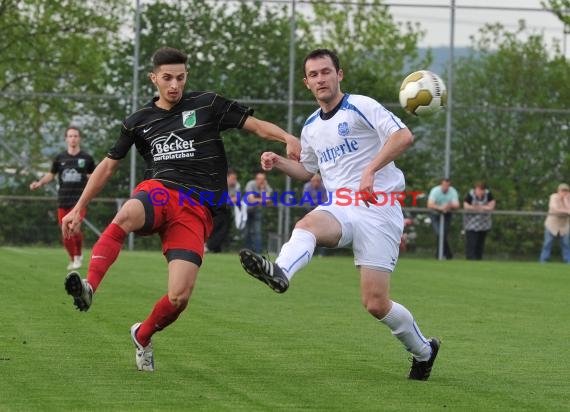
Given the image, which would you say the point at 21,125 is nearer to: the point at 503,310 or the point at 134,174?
the point at 134,174

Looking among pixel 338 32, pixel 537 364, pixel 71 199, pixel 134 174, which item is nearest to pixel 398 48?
pixel 338 32

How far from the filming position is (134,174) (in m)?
27.7

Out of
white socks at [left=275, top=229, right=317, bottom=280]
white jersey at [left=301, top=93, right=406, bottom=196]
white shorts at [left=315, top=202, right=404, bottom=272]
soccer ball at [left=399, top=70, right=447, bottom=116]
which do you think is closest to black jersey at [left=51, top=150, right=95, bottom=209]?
soccer ball at [left=399, top=70, right=447, bottom=116]

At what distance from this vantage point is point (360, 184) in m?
7.84

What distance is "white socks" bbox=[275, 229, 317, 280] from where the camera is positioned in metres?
7.50

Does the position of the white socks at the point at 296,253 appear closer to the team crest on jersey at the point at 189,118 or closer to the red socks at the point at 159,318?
the red socks at the point at 159,318

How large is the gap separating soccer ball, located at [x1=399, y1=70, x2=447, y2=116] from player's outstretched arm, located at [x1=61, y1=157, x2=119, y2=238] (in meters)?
2.41

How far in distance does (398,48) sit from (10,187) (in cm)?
2390

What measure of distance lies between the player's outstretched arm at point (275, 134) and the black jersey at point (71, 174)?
34.4ft

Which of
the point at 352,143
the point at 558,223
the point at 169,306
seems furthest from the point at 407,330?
the point at 558,223

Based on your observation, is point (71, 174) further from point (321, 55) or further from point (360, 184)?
point (360, 184)

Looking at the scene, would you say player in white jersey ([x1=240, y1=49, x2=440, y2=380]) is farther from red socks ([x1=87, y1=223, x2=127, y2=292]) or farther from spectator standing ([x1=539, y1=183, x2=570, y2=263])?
spectator standing ([x1=539, y1=183, x2=570, y2=263])

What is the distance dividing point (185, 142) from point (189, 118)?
0.18m

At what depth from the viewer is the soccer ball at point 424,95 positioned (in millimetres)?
9547
